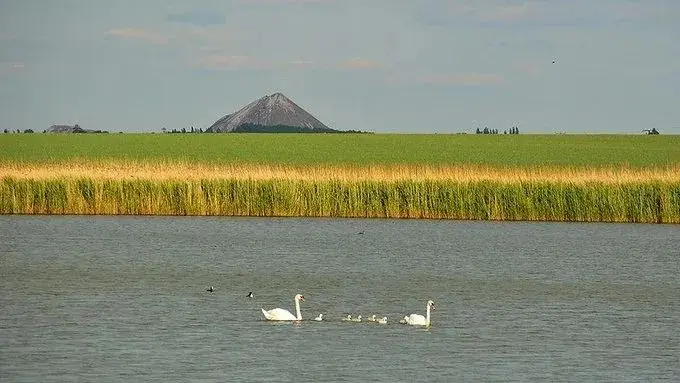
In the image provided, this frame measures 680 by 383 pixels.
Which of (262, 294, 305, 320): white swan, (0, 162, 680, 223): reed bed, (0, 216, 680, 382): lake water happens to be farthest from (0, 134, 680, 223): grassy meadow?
(262, 294, 305, 320): white swan

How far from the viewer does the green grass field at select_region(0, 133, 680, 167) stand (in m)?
69.1

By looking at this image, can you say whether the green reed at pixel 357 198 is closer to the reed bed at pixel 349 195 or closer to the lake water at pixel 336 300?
the reed bed at pixel 349 195

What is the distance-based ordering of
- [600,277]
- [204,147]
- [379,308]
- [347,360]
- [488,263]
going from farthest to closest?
[204,147] < [488,263] < [600,277] < [379,308] < [347,360]

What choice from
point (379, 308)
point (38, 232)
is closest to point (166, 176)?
point (38, 232)

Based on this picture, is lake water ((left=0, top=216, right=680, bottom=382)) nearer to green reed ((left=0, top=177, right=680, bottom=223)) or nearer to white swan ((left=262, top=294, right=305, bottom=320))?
white swan ((left=262, top=294, right=305, bottom=320))

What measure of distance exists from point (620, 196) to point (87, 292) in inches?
727

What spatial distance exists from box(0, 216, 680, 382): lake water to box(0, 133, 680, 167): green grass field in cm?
2962

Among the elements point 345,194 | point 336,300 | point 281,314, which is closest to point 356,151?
point 345,194

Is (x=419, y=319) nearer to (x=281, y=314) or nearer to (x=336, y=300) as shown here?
(x=281, y=314)

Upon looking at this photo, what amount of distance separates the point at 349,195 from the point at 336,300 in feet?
51.6

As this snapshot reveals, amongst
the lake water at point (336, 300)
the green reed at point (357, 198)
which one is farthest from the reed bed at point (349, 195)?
the lake water at point (336, 300)

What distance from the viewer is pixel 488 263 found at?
91.6 ft

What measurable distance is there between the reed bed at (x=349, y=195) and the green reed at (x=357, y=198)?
27 mm

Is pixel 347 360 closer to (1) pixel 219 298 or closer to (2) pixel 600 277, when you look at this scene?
(1) pixel 219 298
